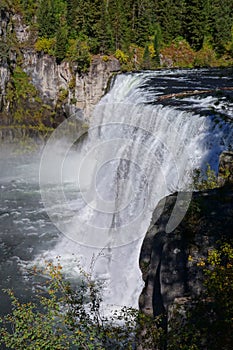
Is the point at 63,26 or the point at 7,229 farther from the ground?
the point at 63,26

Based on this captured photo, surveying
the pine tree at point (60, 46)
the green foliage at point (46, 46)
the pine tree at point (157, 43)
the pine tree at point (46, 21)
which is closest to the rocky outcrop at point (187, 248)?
the pine tree at point (60, 46)

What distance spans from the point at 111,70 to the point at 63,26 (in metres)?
8.67

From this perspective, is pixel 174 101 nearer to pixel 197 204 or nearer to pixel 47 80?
pixel 197 204

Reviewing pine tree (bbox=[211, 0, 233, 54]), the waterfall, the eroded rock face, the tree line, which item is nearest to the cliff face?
the tree line

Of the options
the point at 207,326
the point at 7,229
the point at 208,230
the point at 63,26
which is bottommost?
the point at 7,229

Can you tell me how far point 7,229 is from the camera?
1950 centimetres

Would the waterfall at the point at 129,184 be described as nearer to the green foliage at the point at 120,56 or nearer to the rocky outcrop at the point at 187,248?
the rocky outcrop at the point at 187,248

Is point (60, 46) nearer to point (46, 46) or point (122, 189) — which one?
point (46, 46)

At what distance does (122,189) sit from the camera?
55.4ft

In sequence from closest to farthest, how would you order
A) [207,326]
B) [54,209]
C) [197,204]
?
[207,326], [197,204], [54,209]

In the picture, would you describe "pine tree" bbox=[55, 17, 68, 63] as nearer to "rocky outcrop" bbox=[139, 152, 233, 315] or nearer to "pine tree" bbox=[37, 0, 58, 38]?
"pine tree" bbox=[37, 0, 58, 38]

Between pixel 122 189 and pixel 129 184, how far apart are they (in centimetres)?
62

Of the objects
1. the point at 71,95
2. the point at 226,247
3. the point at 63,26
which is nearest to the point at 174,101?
the point at 226,247

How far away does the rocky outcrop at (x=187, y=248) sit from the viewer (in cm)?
648
